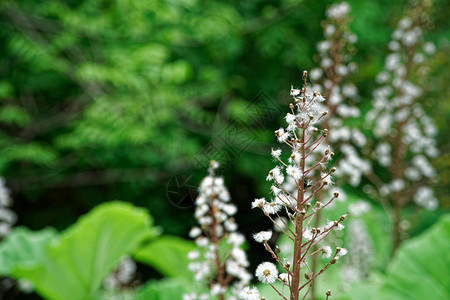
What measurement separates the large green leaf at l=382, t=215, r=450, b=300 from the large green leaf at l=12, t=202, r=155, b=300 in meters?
1.44

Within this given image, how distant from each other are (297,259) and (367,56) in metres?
5.03

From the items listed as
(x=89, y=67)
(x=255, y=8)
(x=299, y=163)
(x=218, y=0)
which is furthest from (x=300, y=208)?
(x=255, y=8)

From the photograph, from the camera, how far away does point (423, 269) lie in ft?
7.20

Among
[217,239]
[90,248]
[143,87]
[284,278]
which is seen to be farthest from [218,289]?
[143,87]

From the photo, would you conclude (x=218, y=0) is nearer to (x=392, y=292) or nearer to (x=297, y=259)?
(x=392, y=292)

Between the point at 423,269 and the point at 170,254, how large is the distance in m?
1.58

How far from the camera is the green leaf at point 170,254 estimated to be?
119 inches

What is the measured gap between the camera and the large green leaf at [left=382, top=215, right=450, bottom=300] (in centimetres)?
199

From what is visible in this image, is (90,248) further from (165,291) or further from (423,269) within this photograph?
(423,269)

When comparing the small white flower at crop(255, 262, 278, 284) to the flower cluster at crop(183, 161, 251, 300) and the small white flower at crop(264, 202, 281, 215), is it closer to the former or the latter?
the small white flower at crop(264, 202, 281, 215)

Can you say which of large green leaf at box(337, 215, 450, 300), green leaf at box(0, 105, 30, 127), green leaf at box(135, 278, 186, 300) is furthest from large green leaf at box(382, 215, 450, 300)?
green leaf at box(0, 105, 30, 127)

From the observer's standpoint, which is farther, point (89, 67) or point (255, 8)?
point (255, 8)

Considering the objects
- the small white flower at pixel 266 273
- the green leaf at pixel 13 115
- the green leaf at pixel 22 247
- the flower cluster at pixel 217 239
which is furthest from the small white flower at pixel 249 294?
the green leaf at pixel 13 115

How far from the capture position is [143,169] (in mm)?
4785
